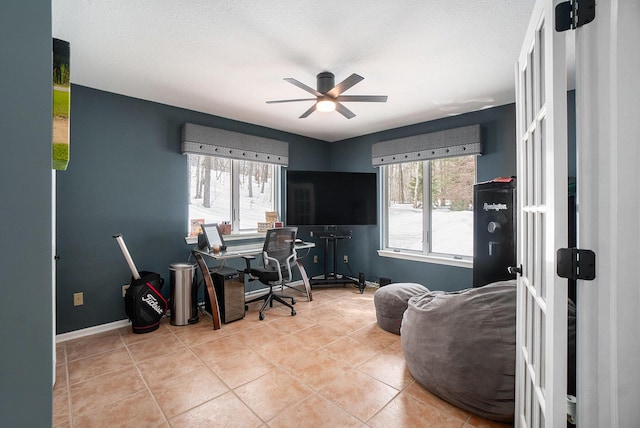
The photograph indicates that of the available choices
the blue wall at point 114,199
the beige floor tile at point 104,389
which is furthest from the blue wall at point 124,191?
the beige floor tile at point 104,389

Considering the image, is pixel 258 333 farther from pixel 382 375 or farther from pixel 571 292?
pixel 571 292

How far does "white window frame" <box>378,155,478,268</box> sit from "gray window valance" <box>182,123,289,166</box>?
1.64 metres

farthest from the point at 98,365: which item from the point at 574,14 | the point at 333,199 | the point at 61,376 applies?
the point at 574,14

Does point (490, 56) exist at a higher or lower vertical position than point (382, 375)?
higher

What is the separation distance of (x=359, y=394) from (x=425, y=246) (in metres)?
2.61

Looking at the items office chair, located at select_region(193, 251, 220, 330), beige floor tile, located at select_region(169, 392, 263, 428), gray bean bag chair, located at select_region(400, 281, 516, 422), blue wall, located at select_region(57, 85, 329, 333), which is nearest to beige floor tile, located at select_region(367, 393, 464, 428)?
Answer: gray bean bag chair, located at select_region(400, 281, 516, 422)

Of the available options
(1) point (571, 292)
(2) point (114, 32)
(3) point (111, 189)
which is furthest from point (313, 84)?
(1) point (571, 292)

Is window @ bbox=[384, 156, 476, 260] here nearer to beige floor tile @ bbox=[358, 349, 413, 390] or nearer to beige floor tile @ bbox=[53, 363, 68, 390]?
beige floor tile @ bbox=[358, 349, 413, 390]

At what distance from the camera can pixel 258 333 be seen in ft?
9.53

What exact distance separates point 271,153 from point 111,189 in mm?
2001

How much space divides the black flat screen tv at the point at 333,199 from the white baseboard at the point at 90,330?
2281mm

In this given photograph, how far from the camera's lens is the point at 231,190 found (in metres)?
4.08

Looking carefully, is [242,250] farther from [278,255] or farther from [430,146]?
[430,146]

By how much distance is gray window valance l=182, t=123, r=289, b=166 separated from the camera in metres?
3.49
